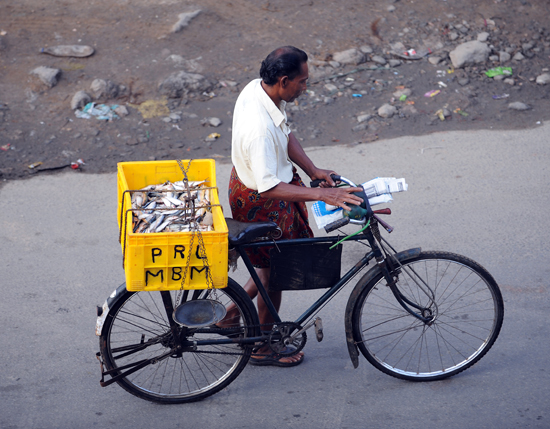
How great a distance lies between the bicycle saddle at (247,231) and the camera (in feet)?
9.48

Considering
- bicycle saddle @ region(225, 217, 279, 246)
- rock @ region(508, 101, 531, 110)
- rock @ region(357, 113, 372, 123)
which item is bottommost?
rock @ region(357, 113, 372, 123)

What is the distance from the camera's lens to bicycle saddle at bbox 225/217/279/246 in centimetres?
289

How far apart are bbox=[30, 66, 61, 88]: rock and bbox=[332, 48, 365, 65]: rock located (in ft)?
11.2

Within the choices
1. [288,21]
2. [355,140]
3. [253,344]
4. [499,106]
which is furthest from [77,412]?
[288,21]

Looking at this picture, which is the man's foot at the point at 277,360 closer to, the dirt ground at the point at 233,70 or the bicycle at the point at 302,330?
the bicycle at the point at 302,330

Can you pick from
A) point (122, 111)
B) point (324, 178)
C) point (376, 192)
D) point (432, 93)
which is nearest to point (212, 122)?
point (122, 111)

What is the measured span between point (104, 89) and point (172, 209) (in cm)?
430

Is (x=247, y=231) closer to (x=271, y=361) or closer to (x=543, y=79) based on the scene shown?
(x=271, y=361)

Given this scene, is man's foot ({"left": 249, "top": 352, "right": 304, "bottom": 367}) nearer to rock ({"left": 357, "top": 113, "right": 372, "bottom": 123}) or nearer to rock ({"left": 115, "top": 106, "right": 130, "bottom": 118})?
rock ({"left": 357, "top": 113, "right": 372, "bottom": 123})

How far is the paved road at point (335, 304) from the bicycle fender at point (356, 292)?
0.26m

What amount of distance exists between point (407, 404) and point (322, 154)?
3.17 meters

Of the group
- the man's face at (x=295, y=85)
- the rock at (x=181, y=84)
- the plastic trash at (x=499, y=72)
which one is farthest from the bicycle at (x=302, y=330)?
the plastic trash at (x=499, y=72)

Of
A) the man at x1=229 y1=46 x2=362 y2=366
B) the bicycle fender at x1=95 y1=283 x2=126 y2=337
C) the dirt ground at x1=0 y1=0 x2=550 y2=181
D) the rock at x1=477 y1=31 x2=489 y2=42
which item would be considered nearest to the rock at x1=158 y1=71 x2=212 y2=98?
the dirt ground at x1=0 y1=0 x2=550 y2=181

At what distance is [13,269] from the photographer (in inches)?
169
